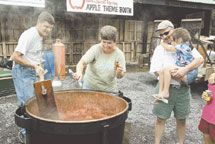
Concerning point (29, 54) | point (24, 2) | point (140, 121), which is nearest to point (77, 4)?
point (24, 2)

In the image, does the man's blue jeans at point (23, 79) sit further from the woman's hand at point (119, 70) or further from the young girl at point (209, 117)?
the young girl at point (209, 117)

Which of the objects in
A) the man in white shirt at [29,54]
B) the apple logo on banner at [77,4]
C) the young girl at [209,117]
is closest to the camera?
the young girl at [209,117]

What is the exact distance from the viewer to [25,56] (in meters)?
3.60

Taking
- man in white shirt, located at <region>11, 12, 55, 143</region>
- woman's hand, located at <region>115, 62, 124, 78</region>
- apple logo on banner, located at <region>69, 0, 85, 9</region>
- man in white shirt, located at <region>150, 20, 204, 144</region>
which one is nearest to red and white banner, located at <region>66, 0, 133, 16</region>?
apple logo on banner, located at <region>69, 0, 85, 9</region>

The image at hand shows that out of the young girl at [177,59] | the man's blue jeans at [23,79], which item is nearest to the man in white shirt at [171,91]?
the young girl at [177,59]

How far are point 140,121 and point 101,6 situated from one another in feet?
17.7

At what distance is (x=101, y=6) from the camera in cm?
942

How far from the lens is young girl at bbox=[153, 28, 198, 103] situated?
3.35 meters

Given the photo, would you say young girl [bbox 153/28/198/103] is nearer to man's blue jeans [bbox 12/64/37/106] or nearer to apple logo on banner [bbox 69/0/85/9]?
man's blue jeans [bbox 12/64/37/106]

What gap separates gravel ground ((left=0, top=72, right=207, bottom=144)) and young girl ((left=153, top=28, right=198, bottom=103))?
107cm

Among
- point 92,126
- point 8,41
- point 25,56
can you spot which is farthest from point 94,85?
point 8,41

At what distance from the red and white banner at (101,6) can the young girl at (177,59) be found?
5.83 m

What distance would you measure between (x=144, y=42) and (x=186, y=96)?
28.6 feet

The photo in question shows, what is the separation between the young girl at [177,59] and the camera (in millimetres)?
3346
